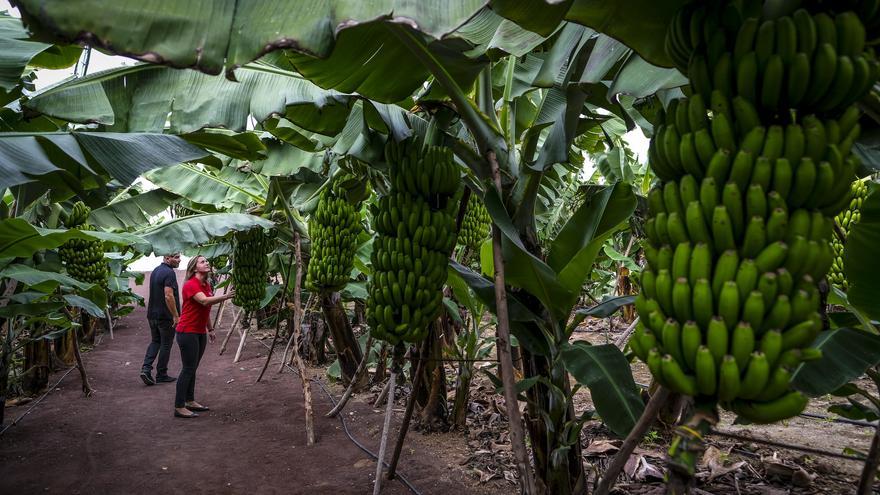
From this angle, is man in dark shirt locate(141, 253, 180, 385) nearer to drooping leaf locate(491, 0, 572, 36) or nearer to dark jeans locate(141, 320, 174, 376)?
dark jeans locate(141, 320, 174, 376)

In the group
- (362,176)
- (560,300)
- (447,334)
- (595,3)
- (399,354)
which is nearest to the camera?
(595,3)

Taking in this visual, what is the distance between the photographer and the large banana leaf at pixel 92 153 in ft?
6.53

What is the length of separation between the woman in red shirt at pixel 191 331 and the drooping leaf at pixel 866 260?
4.97m

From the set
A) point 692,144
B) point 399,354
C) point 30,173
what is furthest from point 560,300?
point 30,173

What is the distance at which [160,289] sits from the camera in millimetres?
6168

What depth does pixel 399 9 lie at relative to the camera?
3.28ft

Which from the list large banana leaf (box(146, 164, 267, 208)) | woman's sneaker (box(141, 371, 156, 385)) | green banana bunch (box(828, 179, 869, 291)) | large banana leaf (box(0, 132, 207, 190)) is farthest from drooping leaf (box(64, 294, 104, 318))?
green banana bunch (box(828, 179, 869, 291))

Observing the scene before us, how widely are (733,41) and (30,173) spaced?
2423mm

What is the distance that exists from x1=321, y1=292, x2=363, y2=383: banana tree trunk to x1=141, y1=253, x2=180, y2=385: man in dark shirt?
7.06ft

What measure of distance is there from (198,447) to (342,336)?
167 cm

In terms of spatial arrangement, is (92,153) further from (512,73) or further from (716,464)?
(716,464)

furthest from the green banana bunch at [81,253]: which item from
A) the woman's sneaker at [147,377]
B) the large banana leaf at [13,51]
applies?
the large banana leaf at [13,51]

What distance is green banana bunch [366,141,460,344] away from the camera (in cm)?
214

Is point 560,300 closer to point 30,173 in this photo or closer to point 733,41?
point 733,41
